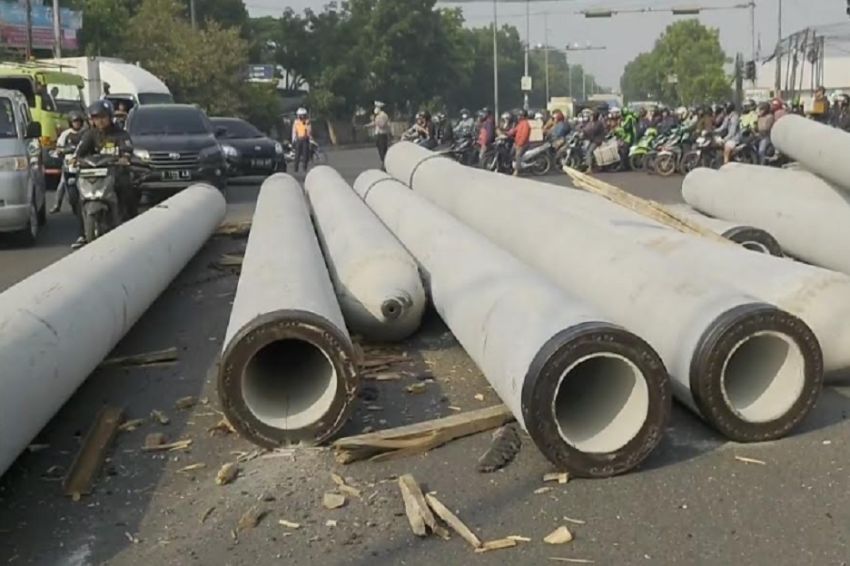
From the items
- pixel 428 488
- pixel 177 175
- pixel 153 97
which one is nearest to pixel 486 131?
pixel 177 175

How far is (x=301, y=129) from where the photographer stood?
26.0 meters

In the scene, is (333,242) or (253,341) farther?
(333,242)

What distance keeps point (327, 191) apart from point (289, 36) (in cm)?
6223

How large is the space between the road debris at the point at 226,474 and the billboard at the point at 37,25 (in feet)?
150

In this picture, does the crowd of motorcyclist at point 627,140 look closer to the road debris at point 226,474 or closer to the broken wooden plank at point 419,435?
the broken wooden plank at point 419,435

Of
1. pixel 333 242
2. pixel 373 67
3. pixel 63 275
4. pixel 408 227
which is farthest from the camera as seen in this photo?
pixel 373 67

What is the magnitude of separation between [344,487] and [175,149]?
14.3 m

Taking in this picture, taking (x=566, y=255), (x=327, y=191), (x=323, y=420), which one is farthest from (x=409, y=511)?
(x=327, y=191)

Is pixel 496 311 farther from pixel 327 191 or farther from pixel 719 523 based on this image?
pixel 327 191

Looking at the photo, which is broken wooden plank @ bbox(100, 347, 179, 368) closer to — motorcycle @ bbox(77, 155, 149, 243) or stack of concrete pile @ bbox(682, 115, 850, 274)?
motorcycle @ bbox(77, 155, 149, 243)

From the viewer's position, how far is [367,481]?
5426mm

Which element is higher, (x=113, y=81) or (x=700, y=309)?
(x=113, y=81)

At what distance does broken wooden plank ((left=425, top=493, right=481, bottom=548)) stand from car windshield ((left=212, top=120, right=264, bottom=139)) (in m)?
21.7

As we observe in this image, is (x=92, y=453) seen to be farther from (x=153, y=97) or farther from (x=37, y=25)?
(x=37, y=25)
